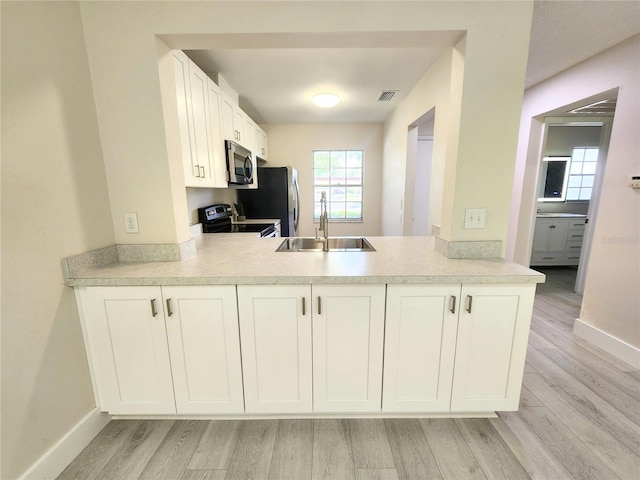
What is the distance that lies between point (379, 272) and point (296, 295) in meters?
0.45

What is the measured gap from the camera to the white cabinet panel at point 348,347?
4.49 ft

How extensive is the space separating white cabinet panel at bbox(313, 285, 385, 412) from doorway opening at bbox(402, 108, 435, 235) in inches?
92.5

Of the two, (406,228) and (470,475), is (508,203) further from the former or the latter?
(406,228)

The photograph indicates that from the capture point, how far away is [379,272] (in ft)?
4.51

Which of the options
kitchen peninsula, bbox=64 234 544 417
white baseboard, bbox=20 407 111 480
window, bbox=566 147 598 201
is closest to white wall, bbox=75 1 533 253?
kitchen peninsula, bbox=64 234 544 417

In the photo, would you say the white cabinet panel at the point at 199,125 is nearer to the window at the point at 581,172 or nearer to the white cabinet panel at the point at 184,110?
the white cabinet panel at the point at 184,110

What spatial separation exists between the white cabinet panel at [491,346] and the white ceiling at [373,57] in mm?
1456

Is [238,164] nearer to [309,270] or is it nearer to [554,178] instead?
[309,270]

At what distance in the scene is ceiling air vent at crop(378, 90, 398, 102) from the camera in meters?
3.20

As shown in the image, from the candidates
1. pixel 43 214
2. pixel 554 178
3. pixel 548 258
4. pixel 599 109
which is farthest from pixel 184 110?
pixel 554 178

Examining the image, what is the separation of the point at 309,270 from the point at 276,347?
18.0 inches

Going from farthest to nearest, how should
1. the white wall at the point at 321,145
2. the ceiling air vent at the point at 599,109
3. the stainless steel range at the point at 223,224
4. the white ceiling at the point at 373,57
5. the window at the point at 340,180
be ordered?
the window at the point at 340,180 < the white wall at the point at 321,145 < the ceiling air vent at the point at 599,109 < the stainless steel range at the point at 223,224 < the white ceiling at the point at 373,57

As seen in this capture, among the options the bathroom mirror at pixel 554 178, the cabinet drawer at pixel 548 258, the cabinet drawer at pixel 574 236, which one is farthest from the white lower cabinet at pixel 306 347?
the bathroom mirror at pixel 554 178

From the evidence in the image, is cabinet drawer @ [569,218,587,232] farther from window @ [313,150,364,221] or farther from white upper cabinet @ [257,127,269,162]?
white upper cabinet @ [257,127,269,162]
